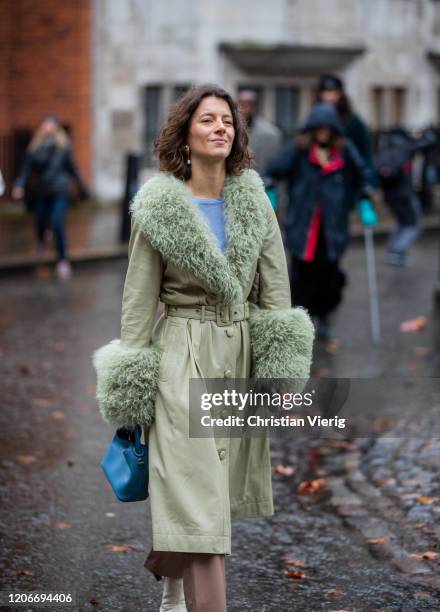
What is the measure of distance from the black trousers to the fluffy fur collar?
5539mm

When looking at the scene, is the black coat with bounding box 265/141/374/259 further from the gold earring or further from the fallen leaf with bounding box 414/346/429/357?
the gold earring

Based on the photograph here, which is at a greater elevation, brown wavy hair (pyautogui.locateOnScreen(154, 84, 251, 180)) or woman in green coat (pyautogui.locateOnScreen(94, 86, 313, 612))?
brown wavy hair (pyautogui.locateOnScreen(154, 84, 251, 180))

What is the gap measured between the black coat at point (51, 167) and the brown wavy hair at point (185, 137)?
1105 cm

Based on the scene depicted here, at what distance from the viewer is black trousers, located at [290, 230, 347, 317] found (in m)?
10.2

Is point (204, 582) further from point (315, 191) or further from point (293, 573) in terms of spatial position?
point (315, 191)

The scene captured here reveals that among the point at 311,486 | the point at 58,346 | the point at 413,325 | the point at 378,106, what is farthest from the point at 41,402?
the point at 378,106

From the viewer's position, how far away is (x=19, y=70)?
939 inches

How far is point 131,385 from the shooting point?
178 inches

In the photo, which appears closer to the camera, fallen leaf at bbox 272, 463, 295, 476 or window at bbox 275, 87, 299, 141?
fallen leaf at bbox 272, 463, 295, 476

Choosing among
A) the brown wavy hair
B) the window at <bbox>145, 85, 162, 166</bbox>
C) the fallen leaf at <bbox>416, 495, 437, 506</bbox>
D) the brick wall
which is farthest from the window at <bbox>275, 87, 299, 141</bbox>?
the brown wavy hair

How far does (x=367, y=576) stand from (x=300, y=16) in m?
21.4

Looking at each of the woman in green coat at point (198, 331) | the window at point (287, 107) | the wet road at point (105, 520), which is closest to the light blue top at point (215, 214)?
the woman in green coat at point (198, 331)

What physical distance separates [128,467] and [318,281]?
5894 millimetres

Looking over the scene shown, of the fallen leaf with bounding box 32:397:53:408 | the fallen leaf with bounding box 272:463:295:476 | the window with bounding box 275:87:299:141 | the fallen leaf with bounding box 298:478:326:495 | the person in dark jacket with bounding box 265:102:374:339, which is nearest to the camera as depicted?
the fallen leaf with bounding box 298:478:326:495
